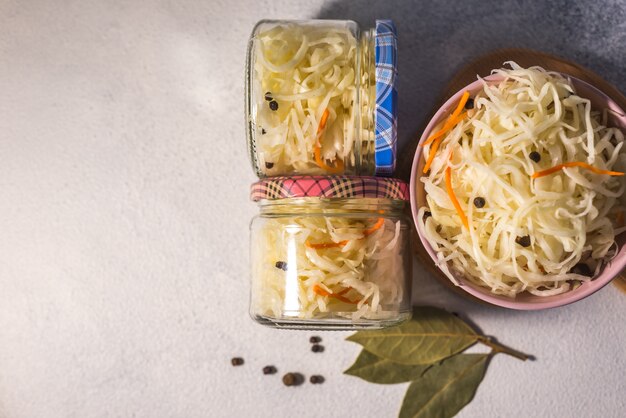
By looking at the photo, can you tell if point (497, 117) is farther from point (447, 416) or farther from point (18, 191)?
point (18, 191)

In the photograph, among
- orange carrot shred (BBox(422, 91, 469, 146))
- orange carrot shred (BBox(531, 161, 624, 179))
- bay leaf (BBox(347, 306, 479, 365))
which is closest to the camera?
orange carrot shred (BBox(531, 161, 624, 179))

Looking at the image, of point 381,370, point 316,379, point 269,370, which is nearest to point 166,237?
point 269,370

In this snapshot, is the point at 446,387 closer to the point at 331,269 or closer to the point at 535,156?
the point at 331,269

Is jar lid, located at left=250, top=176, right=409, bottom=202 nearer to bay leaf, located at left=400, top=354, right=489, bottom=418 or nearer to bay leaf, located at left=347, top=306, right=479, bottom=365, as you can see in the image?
bay leaf, located at left=347, top=306, right=479, bottom=365

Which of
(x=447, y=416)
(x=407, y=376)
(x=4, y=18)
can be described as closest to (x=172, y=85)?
(x=4, y=18)

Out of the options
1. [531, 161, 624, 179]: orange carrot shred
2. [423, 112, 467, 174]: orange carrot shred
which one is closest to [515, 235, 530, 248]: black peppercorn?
[531, 161, 624, 179]: orange carrot shred
